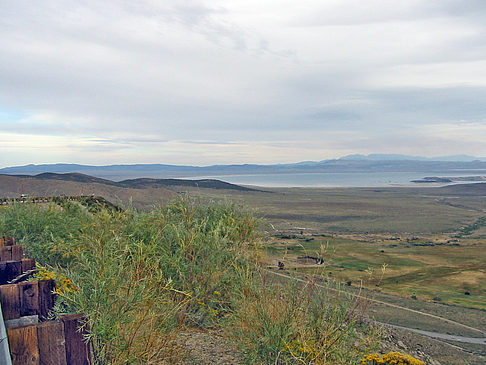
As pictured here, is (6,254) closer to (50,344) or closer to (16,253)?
(16,253)

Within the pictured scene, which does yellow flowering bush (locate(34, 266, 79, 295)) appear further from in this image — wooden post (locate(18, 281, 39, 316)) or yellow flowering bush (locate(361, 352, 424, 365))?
yellow flowering bush (locate(361, 352, 424, 365))

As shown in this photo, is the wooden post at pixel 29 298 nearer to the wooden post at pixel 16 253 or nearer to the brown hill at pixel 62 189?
the wooden post at pixel 16 253

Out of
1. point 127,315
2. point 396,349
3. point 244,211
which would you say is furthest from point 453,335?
point 127,315

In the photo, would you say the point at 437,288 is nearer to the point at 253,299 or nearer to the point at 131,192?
the point at 253,299

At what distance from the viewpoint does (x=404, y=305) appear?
625 inches

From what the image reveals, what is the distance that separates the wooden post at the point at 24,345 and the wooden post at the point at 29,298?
0.78m

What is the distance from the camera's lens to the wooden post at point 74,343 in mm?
2555

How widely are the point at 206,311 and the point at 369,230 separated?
1768 inches

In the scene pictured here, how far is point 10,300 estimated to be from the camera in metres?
3.03

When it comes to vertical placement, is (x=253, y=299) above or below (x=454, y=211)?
above

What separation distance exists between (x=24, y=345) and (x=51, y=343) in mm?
147

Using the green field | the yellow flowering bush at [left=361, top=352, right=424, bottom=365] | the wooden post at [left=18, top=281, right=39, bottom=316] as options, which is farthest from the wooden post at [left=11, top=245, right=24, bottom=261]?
the yellow flowering bush at [left=361, top=352, right=424, bottom=365]

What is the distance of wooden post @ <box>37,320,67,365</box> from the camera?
244 centimetres

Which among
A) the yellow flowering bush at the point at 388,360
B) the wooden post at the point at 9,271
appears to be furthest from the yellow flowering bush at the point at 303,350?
the wooden post at the point at 9,271
